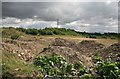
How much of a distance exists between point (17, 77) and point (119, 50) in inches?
360

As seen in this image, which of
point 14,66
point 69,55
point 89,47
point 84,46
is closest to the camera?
point 14,66

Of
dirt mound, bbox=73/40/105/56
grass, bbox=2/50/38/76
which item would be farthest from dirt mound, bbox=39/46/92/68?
dirt mound, bbox=73/40/105/56

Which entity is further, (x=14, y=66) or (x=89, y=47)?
(x=89, y=47)

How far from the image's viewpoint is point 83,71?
14.5 metres

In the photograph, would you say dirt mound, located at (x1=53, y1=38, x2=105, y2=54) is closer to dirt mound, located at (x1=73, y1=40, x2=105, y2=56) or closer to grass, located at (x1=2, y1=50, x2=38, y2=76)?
dirt mound, located at (x1=73, y1=40, x2=105, y2=56)

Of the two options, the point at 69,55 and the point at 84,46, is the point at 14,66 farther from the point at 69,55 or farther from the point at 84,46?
the point at 84,46

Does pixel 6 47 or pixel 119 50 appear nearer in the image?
pixel 6 47

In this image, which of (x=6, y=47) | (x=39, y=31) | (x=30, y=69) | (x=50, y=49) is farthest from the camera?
(x=39, y=31)

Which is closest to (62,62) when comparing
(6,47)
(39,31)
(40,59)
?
(40,59)

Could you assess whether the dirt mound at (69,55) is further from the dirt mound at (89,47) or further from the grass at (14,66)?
the dirt mound at (89,47)

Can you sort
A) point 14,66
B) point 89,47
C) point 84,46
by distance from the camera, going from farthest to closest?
point 84,46
point 89,47
point 14,66

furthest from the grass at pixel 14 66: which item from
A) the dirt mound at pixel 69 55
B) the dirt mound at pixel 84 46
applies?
the dirt mound at pixel 84 46

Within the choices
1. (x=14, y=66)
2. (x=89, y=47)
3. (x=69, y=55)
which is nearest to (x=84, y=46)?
(x=89, y=47)

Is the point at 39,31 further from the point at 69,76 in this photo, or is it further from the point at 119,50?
the point at 69,76
